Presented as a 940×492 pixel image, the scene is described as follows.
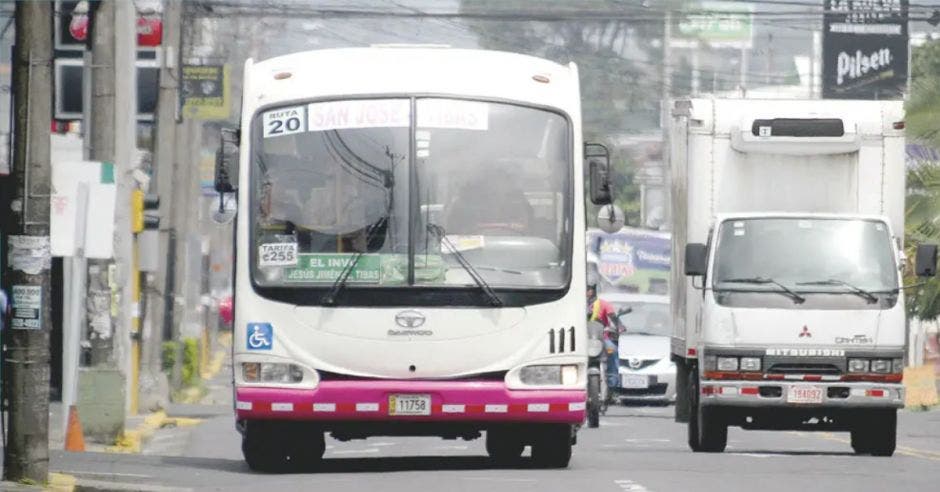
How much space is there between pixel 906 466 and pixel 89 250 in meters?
6.84

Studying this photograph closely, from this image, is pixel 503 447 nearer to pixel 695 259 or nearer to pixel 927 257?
pixel 695 259

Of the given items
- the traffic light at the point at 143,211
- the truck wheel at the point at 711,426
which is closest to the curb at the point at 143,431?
the traffic light at the point at 143,211

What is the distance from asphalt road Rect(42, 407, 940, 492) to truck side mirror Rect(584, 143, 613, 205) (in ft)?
6.59

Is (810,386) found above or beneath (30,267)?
beneath

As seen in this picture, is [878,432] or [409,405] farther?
[878,432]

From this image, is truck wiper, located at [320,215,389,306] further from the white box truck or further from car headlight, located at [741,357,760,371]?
car headlight, located at [741,357,760,371]

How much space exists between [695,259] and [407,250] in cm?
449

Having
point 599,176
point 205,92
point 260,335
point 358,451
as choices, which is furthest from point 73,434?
point 205,92

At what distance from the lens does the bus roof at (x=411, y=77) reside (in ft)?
55.0

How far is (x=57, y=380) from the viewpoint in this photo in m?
31.8

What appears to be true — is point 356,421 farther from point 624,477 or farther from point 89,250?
point 89,250

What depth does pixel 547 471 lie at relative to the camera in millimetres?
17109

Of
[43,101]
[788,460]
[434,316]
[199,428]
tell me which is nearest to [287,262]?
[434,316]

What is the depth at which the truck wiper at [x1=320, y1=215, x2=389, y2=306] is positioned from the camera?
16.3 metres
